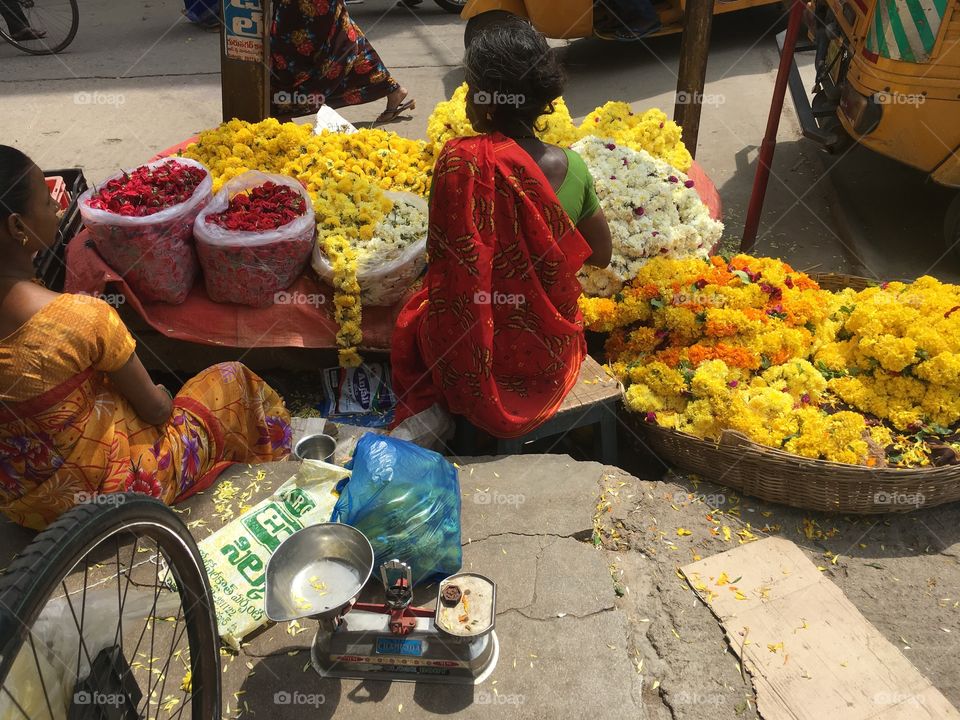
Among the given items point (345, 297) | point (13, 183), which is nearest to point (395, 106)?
point (345, 297)

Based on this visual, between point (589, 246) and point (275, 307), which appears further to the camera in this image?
point (275, 307)

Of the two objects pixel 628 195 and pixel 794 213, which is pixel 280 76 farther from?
pixel 794 213

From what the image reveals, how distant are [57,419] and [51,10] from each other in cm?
962

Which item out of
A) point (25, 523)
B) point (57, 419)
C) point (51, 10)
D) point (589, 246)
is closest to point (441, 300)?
point (589, 246)

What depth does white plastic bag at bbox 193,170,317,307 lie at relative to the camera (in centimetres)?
346

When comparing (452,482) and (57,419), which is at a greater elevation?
(57,419)

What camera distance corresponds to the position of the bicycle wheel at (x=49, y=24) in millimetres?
9039

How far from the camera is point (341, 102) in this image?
20.9 ft
